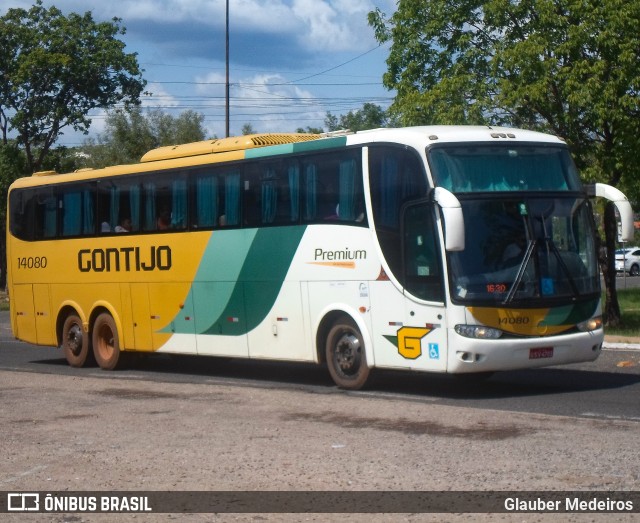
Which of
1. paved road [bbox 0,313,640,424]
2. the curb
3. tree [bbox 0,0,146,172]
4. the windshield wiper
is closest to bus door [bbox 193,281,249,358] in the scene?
paved road [bbox 0,313,640,424]

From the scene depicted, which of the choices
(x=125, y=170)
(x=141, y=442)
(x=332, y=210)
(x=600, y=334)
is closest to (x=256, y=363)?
(x=125, y=170)

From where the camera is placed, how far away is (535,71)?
2389 centimetres

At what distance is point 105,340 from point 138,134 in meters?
49.8

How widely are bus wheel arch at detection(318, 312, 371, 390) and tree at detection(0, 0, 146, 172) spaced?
33356 mm

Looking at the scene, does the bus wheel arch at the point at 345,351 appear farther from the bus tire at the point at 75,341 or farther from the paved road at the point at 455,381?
the bus tire at the point at 75,341

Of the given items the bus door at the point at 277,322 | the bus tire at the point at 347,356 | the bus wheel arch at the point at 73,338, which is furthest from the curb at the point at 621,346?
the bus wheel arch at the point at 73,338

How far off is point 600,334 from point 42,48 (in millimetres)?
36912

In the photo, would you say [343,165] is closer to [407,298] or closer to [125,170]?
[407,298]

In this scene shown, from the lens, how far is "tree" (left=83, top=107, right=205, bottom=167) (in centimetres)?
6844

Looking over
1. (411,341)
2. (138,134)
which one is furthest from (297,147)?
(138,134)

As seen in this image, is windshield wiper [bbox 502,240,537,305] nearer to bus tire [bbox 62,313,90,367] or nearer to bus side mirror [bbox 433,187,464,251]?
bus side mirror [bbox 433,187,464,251]

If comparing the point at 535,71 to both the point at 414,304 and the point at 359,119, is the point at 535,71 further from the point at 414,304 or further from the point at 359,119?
the point at 359,119

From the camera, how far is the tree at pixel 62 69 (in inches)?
1884

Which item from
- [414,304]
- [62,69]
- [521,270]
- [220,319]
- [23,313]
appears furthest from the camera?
[62,69]
